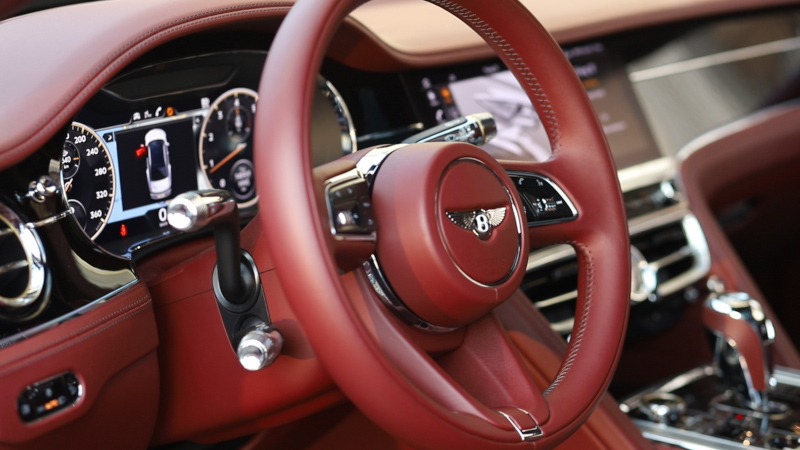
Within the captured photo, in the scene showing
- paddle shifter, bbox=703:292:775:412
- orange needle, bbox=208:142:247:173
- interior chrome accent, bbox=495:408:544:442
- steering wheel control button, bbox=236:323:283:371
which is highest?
orange needle, bbox=208:142:247:173

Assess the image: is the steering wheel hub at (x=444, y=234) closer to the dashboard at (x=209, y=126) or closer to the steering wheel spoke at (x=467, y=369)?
the steering wheel spoke at (x=467, y=369)

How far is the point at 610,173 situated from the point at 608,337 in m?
0.22

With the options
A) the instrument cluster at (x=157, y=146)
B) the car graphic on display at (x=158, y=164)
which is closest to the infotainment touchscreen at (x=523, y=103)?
the instrument cluster at (x=157, y=146)

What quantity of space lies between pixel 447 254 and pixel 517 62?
32 cm

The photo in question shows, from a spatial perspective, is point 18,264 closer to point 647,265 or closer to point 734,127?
point 647,265

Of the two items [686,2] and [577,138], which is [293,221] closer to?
[577,138]

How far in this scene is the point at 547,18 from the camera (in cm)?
172

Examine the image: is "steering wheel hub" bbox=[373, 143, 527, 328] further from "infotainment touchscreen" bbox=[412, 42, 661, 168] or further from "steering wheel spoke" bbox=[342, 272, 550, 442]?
"infotainment touchscreen" bbox=[412, 42, 661, 168]

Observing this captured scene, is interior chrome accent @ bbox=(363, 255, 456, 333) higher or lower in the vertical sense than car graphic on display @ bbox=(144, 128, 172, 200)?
lower

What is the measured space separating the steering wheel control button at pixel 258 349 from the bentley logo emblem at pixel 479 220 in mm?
231

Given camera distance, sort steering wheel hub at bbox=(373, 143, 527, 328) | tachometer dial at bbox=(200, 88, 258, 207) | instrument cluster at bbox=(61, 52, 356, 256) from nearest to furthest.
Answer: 1. steering wheel hub at bbox=(373, 143, 527, 328)
2. instrument cluster at bbox=(61, 52, 356, 256)
3. tachometer dial at bbox=(200, 88, 258, 207)

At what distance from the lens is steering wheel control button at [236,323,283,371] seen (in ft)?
2.83

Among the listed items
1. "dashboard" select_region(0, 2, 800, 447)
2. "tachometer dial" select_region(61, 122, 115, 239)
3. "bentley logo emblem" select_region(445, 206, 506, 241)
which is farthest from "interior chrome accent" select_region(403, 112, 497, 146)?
"tachometer dial" select_region(61, 122, 115, 239)

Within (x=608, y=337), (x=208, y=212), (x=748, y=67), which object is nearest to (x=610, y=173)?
(x=608, y=337)
